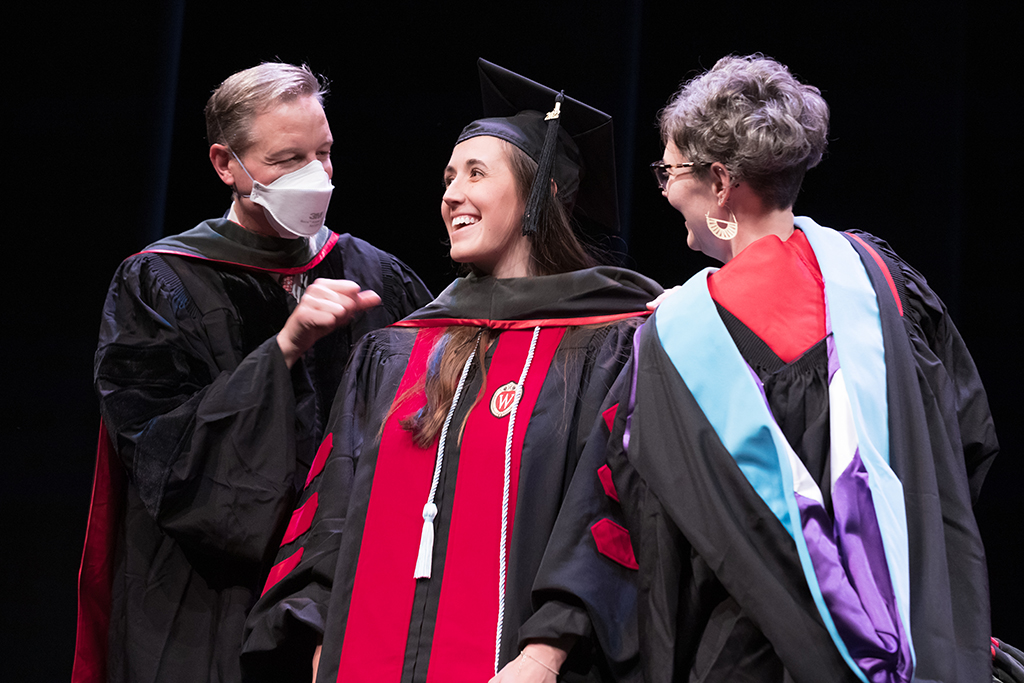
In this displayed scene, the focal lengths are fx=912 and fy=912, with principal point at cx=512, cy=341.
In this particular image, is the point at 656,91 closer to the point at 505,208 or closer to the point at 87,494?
the point at 505,208

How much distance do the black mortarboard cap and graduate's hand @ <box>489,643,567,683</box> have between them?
997mm

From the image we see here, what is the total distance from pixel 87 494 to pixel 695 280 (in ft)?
9.09

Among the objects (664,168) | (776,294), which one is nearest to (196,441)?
(664,168)

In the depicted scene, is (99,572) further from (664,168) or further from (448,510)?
(664,168)

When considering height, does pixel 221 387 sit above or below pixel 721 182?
below

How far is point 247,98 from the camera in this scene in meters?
2.52

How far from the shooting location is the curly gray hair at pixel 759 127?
1.68 meters

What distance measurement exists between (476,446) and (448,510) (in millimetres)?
141

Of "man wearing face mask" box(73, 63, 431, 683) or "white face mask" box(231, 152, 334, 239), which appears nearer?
"man wearing face mask" box(73, 63, 431, 683)

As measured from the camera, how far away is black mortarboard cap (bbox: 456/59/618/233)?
6.99 ft

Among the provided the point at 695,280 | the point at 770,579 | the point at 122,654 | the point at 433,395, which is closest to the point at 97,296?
the point at 122,654

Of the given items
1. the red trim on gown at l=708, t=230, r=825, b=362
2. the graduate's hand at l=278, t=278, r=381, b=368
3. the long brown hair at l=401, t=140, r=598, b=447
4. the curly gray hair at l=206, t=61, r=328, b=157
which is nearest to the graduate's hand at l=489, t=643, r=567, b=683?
the long brown hair at l=401, t=140, r=598, b=447

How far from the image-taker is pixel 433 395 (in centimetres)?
196

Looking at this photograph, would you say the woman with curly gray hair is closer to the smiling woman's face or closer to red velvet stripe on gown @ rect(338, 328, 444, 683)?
red velvet stripe on gown @ rect(338, 328, 444, 683)
